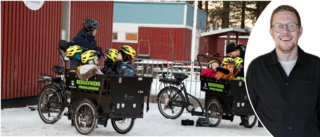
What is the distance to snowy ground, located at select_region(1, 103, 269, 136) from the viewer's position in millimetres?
6438

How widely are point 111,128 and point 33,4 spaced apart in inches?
147

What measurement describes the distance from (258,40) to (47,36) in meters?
9.63

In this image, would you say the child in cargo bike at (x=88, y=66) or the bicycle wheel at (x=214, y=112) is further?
the bicycle wheel at (x=214, y=112)

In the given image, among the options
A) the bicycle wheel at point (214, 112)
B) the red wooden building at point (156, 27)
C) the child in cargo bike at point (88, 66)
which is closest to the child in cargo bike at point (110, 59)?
the child in cargo bike at point (88, 66)

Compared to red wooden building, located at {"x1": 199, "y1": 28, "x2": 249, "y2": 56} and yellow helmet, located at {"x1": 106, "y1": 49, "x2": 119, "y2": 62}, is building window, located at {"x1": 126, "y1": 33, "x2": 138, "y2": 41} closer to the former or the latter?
red wooden building, located at {"x1": 199, "y1": 28, "x2": 249, "y2": 56}

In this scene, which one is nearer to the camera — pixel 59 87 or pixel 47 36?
pixel 59 87

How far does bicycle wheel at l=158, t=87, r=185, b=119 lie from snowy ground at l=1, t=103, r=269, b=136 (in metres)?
0.15

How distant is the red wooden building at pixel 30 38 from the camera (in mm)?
8695

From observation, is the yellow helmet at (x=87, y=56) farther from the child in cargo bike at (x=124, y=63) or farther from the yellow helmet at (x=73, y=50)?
the child in cargo bike at (x=124, y=63)

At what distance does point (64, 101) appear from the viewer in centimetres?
691

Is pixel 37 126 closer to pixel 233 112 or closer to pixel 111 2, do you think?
pixel 233 112

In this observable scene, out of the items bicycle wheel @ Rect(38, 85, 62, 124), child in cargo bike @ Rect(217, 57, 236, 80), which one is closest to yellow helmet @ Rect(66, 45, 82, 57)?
bicycle wheel @ Rect(38, 85, 62, 124)

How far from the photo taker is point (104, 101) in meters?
6.14

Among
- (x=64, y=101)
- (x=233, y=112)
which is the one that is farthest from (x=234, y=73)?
(x=64, y=101)
